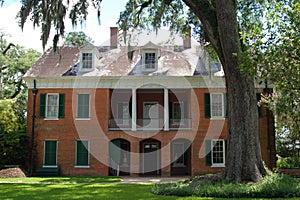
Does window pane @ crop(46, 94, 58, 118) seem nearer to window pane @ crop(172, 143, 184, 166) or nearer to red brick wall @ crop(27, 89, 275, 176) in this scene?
red brick wall @ crop(27, 89, 275, 176)

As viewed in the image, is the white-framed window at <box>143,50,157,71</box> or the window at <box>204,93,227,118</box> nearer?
the window at <box>204,93,227,118</box>

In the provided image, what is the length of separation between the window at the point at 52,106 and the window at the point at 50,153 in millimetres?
1554

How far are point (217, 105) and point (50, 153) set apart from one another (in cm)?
1032

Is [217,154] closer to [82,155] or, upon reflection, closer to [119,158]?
[119,158]

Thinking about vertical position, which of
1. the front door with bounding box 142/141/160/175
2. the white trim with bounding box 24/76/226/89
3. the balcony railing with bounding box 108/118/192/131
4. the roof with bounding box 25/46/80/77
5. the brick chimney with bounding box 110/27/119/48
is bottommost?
the front door with bounding box 142/141/160/175

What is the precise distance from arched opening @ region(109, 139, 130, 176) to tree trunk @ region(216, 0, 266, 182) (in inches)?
466

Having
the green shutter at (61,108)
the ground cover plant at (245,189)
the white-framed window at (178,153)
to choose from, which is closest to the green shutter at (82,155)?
the green shutter at (61,108)

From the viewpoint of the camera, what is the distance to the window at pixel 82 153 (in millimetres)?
21984

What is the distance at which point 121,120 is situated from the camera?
75.6 feet

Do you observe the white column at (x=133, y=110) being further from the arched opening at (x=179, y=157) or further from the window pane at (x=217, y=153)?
the window pane at (x=217, y=153)

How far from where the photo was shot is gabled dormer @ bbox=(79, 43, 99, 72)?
23.4 m

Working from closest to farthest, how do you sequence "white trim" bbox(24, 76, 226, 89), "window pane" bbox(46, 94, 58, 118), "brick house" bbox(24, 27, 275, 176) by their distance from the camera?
"brick house" bbox(24, 27, 275, 176)
"white trim" bbox(24, 76, 226, 89)
"window pane" bbox(46, 94, 58, 118)

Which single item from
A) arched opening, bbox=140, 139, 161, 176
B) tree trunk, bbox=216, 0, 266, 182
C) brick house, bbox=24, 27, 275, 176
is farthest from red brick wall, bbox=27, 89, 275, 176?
tree trunk, bbox=216, 0, 266, 182

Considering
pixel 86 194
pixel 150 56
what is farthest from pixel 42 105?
pixel 86 194
